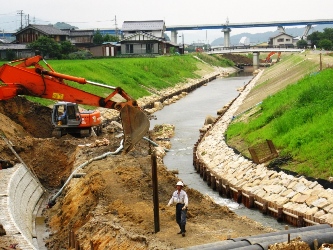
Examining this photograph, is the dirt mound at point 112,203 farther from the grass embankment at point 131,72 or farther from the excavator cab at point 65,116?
the grass embankment at point 131,72

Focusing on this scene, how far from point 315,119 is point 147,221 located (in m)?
14.2

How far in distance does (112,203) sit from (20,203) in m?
4.73

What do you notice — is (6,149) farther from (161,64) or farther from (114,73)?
(161,64)

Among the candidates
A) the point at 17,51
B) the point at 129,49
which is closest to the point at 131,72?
the point at 17,51

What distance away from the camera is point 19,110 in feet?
124

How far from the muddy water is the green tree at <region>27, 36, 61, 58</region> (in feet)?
61.9

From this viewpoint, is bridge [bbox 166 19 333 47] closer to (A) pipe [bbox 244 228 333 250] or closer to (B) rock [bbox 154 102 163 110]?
(B) rock [bbox 154 102 163 110]

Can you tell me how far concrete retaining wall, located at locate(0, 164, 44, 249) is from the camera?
18391mm

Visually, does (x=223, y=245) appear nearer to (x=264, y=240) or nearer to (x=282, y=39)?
(x=264, y=240)

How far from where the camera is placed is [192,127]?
47094mm

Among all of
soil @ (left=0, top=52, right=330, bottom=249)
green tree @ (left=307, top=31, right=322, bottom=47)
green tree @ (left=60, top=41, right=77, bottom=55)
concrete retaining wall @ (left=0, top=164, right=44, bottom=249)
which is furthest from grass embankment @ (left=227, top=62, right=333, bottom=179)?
green tree @ (left=307, top=31, right=322, bottom=47)

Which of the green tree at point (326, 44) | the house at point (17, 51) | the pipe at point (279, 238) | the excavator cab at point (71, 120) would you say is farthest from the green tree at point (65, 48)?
the pipe at point (279, 238)

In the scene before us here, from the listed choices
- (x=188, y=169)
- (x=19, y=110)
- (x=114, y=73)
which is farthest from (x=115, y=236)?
(x=114, y=73)

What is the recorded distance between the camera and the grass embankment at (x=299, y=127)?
82.0ft
